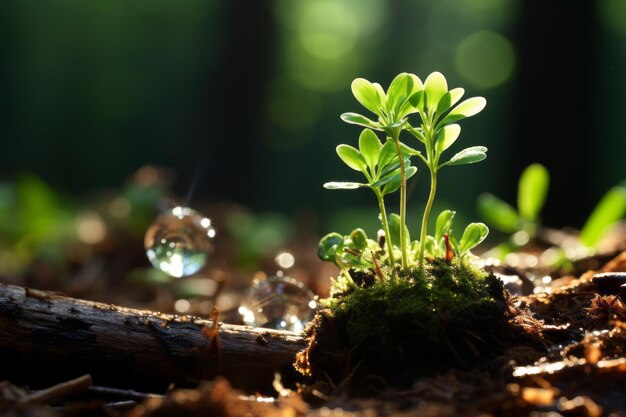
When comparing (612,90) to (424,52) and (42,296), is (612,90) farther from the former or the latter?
(42,296)

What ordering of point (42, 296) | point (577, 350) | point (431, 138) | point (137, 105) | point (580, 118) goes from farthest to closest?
point (137, 105) → point (580, 118) → point (42, 296) → point (431, 138) → point (577, 350)

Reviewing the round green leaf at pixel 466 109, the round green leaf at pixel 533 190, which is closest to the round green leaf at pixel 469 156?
the round green leaf at pixel 466 109

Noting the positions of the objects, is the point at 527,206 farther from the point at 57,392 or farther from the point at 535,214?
the point at 57,392

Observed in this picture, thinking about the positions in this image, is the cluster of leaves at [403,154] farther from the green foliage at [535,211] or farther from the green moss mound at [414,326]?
the green foliage at [535,211]

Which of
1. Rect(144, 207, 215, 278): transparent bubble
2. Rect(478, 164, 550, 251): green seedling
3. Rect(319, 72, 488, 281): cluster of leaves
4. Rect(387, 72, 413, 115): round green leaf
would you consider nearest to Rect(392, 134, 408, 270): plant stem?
Rect(319, 72, 488, 281): cluster of leaves

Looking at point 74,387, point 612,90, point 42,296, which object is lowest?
point 74,387

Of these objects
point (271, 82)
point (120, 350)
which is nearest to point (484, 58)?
point (271, 82)

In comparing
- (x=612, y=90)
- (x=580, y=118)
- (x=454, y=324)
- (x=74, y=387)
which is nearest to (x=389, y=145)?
(x=454, y=324)
